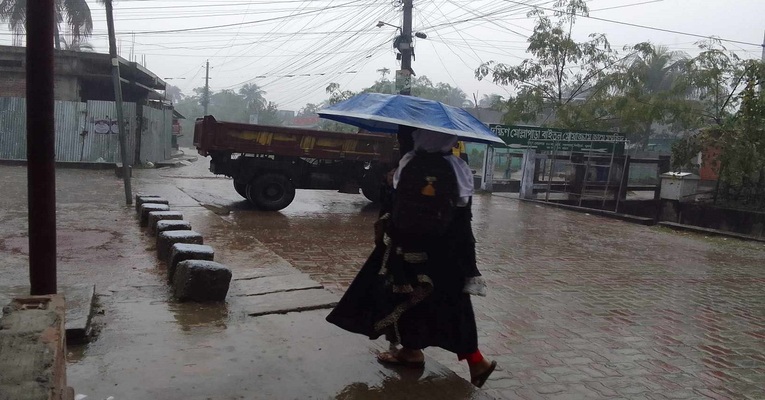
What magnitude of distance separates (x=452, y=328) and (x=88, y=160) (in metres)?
21.2

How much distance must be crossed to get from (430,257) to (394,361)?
77 cm

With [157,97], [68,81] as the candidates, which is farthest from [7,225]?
[157,97]

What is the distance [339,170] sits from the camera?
45.8 ft

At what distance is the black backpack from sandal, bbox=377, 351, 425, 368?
0.82m

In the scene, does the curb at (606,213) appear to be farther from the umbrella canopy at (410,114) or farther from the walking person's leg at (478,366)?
the walking person's leg at (478,366)

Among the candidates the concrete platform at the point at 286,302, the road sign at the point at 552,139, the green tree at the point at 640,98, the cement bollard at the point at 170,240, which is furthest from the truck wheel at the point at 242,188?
the green tree at the point at 640,98

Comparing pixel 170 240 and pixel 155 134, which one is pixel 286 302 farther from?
pixel 155 134

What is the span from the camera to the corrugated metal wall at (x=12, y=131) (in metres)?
21.7

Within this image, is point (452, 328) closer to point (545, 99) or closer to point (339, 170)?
point (339, 170)

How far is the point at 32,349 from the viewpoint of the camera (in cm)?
246

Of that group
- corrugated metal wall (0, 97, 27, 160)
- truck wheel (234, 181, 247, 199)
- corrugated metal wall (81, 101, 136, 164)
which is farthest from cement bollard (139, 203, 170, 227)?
corrugated metal wall (0, 97, 27, 160)

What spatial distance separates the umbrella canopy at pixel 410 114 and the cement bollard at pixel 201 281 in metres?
1.79

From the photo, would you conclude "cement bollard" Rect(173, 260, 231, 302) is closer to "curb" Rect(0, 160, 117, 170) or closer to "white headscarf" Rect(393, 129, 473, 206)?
"white headscarf" Rect(393, 129, 473, 206)

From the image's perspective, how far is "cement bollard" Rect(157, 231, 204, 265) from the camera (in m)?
6.45
